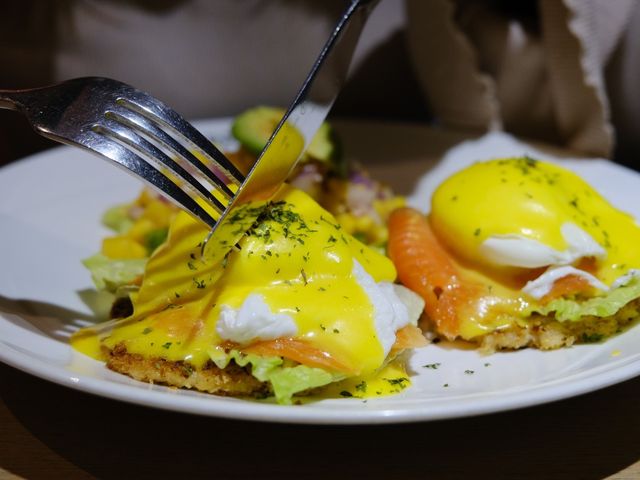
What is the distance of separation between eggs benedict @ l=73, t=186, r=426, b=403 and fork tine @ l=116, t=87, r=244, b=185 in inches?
7.9

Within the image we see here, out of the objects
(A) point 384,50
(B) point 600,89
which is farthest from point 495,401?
(A) point 384,50

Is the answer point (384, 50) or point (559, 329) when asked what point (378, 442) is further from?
point (384, 50)

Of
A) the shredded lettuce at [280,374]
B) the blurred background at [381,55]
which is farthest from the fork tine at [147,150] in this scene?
the blurred background at [381,55]

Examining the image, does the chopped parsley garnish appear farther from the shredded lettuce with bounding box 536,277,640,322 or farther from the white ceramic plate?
the shredded lettuce with bounding box 536,277,640,322

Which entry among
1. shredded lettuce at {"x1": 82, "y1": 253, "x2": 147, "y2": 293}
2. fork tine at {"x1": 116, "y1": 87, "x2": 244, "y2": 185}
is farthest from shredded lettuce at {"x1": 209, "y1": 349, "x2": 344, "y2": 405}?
shredded lettuce at {"x1": 82, "y1": 253, "x2": 147, "y2": 293}

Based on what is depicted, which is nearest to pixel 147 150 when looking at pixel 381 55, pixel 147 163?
pixel 147 163

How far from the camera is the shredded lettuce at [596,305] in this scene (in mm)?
2430

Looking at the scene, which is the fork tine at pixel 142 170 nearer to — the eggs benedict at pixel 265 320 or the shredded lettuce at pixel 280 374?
the eggs benedict at pixel 265 320

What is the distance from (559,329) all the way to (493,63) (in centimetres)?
248

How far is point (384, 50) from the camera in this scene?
504cm

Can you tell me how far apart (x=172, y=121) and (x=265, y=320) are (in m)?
0.73

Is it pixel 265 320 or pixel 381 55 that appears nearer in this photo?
pixel 265 320

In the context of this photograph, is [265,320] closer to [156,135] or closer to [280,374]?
[280,374]

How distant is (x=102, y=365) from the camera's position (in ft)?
7.11
